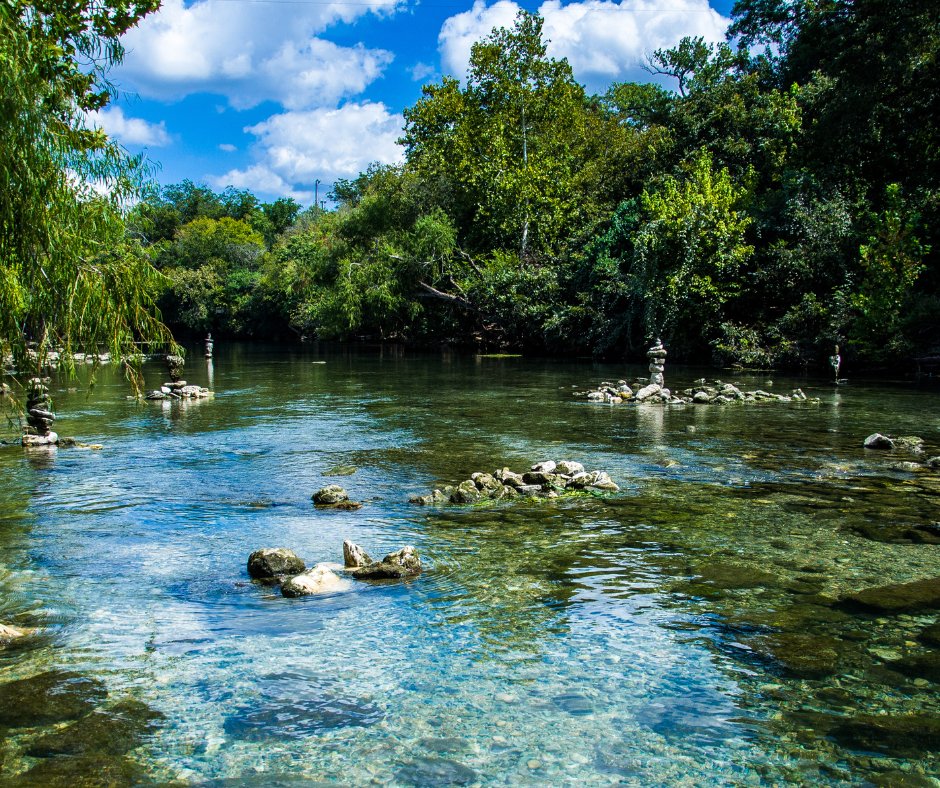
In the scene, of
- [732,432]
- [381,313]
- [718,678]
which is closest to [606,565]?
[718,678]

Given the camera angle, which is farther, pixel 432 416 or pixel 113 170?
pixel 432 416

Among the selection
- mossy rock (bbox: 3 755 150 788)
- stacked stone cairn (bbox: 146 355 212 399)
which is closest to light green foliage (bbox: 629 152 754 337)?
stacked stone cairn (bbox: 146 355 212 399)

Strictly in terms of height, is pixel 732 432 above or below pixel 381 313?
below

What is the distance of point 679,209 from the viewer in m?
30.9

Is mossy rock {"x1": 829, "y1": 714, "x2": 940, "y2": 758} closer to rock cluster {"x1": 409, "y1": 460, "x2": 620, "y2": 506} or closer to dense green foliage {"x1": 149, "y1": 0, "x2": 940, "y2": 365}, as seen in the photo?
rock cluster {"x1": 409, "y1": 460, "x2": 620, "y2": 506}

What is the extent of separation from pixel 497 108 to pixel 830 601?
45259 millimetres

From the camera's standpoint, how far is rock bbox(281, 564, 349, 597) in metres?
6.14

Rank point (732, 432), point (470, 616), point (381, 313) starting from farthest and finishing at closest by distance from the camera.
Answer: point (381, 313) < point (732, 432) < point (470, 616)

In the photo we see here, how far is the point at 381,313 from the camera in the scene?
49812 millimetres

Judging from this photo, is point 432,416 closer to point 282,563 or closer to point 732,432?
point 732,432

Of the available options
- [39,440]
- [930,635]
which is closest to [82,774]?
[930,635]

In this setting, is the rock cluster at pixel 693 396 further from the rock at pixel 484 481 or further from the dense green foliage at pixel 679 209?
the rock at pixel 484 481

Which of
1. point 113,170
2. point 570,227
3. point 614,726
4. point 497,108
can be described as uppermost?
point 497,108

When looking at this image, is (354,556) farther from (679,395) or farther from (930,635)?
(679,395)
